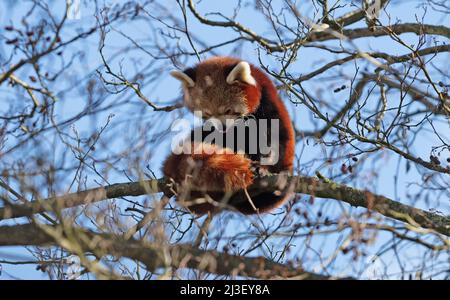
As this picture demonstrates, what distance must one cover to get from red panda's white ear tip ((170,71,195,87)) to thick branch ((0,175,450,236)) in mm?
1948

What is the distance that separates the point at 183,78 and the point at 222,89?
473 mm

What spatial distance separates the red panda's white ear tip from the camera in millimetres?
8141

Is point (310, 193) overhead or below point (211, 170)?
below

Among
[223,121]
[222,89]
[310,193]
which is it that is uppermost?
[222,89]

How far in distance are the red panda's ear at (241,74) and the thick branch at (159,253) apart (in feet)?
10.5

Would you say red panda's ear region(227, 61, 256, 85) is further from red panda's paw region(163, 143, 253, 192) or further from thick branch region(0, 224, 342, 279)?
thick branch region(0, 224, 342, 279)

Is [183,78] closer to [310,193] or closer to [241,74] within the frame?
[241,74]

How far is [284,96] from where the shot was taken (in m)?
8.35

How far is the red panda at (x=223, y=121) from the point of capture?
6578mm

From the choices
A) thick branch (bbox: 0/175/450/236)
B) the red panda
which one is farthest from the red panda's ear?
thick branch (bbox: 0/175/450/236)

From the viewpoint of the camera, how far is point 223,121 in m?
8.03

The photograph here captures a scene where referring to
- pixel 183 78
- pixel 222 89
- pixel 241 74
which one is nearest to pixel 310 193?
pixel 241 74

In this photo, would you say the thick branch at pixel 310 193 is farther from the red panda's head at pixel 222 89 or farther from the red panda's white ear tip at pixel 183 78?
the red panda's white ear tip at pixel 183 78

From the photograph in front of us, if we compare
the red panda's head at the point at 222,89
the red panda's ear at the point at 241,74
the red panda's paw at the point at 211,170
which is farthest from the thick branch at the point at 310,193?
the red panda's ear at the point at 241,74
